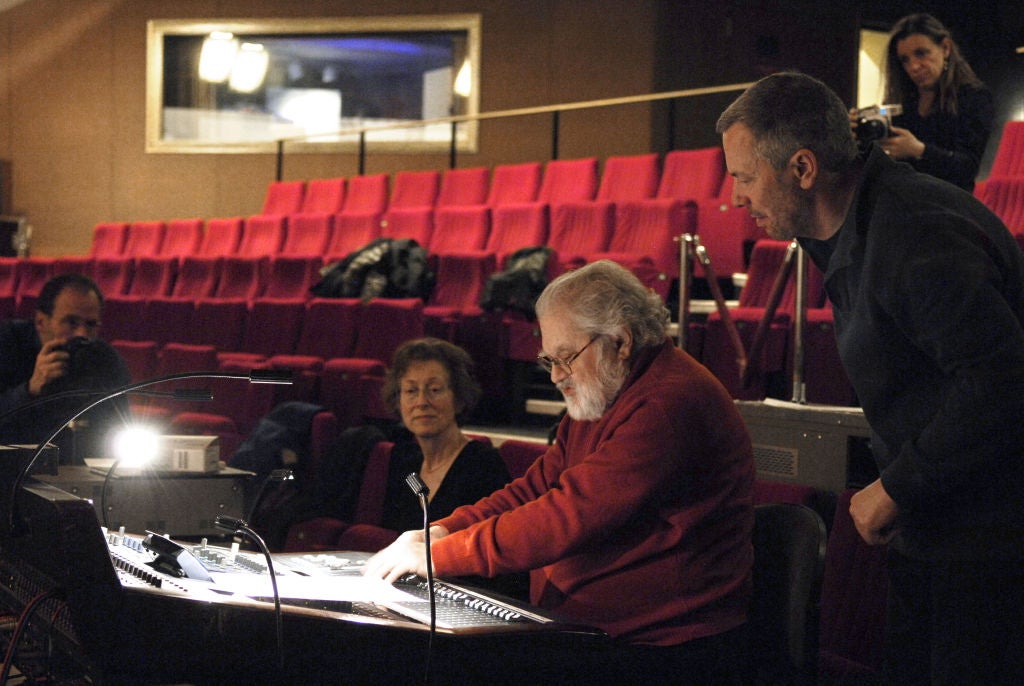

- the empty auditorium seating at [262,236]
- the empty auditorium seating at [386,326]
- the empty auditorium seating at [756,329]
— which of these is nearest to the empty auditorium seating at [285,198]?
the empty auditorium seating at [262,236]

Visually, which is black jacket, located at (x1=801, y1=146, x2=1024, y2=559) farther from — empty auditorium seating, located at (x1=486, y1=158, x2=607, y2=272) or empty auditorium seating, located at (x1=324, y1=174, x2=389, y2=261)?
empty auditorium seating, located at (x1=324, y1=174, x2=389, y2=261)

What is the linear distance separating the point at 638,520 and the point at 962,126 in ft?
4.42

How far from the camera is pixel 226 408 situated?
4.15 meters

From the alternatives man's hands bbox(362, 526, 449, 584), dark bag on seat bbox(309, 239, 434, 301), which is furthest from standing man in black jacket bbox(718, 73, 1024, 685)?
dark bag on seat bbox(309, 239, 434, 301)

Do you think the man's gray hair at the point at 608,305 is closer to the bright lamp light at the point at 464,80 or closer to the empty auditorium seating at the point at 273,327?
the empty auditorium seating at the point at 273,327

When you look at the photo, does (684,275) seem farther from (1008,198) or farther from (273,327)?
(273,327)

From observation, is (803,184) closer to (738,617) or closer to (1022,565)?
(1022,565)

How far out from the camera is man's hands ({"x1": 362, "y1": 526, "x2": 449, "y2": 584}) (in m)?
1.38

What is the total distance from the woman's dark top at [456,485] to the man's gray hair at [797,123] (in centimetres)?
116

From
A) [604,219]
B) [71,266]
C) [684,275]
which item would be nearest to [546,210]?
[604,219]

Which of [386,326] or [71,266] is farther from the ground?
[71,266]

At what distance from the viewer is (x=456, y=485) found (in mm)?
2201

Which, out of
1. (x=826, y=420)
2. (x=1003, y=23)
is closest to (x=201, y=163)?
(x=1003, y=23)

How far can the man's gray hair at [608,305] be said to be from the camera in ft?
4.69
